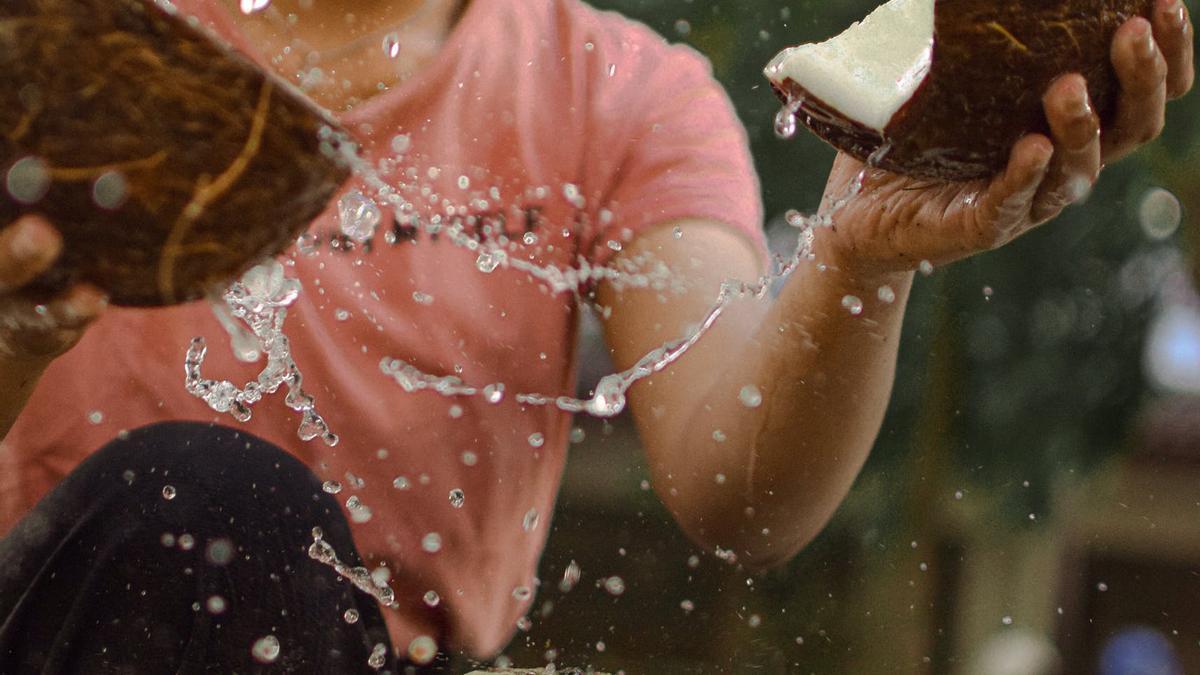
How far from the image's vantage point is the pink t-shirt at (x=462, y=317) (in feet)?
3.28

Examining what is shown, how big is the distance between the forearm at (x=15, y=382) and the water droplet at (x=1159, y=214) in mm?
1786

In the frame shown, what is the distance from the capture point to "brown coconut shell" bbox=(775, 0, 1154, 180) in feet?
1.84

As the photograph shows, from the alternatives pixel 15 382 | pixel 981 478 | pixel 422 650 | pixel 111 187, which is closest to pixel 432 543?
pixel 422 650

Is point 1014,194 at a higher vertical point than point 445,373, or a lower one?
higher

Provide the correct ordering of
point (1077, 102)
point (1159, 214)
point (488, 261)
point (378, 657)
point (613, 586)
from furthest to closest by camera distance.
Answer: point (1159, 214) → point (613, 586) → point (488, 261) → point (378, 657) → point (1077, 102)

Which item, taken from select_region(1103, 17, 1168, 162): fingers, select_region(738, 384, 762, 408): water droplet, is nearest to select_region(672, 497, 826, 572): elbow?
select_region(738, 384, 762, 408): water droplet

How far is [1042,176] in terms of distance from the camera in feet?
1.86

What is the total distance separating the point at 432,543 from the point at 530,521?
11 centimetres

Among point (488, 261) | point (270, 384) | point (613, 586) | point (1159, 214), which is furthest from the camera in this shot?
point (1159, 214)

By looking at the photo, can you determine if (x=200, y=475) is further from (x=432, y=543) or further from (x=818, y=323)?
(x=818, y=323)

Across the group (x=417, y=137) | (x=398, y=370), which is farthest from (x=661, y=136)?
(x=398, y=370)

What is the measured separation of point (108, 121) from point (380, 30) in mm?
553

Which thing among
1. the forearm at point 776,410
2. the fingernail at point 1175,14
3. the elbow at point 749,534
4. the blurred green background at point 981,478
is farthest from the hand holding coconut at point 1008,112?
the blurred green background at point 981,478

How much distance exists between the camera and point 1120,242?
1.97m
